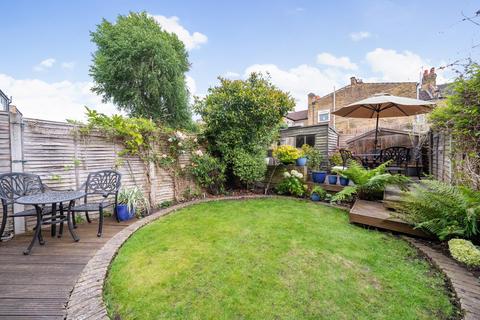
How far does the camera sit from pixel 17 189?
9.27ft

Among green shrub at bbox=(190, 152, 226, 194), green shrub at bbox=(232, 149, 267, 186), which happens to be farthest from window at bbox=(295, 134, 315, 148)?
green shrub at bbox=(190, 152, 226, 194)

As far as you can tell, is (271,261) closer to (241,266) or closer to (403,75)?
(241,266)

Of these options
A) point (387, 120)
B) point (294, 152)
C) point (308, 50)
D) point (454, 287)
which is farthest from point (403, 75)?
point (454, 287)

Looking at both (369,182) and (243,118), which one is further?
(243,118)

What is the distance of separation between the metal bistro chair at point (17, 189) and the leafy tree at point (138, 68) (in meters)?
9.02

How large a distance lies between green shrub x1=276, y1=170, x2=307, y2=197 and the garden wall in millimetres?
3470

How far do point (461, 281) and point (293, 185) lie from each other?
371cm

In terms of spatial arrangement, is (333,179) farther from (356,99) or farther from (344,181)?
(356,99)

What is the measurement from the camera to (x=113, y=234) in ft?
9.97

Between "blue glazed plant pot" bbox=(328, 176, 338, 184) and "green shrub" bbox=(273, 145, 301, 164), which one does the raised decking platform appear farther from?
"green shrub" bbox=(273, 145, 301, 164)

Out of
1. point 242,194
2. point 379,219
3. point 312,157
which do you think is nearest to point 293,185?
point 242,194

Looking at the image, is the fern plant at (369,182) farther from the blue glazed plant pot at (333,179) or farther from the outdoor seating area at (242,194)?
the blue glazed plant pot at (333,179)

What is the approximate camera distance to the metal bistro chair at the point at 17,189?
102 inches

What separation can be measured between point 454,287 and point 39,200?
15.1 feet
